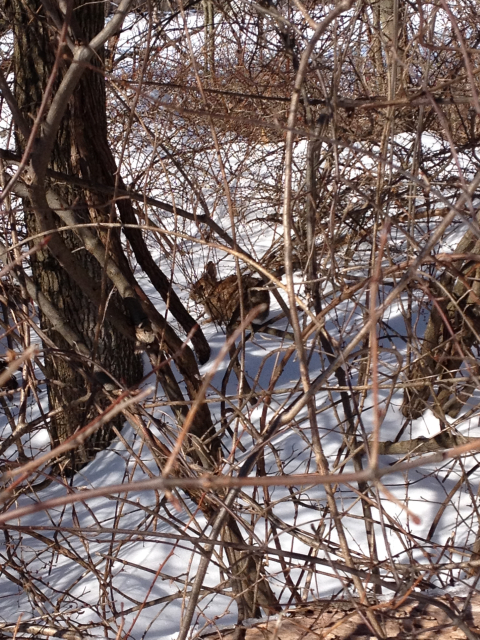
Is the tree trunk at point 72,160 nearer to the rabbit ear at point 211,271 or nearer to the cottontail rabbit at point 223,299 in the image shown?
the cottontail rabbit at point 223,299

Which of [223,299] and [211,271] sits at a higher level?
[211,271]

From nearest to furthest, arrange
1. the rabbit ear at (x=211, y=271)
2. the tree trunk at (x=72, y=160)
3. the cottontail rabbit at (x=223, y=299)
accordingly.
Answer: the tree trunk at (x=72, y=160) < the cottontail rabbit at (x=223, y=299) < the rabbit ear at (x=211, y=271)

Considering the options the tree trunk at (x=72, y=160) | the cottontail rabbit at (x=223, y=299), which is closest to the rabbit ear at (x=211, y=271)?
the cottontail rabbit at (x=223, y=299)

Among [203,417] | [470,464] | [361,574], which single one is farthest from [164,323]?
[470,464]

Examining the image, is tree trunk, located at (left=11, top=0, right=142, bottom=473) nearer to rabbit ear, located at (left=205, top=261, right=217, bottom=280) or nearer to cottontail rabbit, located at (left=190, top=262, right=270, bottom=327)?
cottontail rabbit, located at (left=190, top=262, right=270, bottom=327)

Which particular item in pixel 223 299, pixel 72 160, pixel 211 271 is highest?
pixel 72 160

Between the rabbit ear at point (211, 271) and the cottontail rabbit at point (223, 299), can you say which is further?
the rabbit ear at point (211, 271)

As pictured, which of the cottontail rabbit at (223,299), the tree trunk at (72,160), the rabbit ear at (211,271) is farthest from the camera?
the rabbit ear at (211,271)

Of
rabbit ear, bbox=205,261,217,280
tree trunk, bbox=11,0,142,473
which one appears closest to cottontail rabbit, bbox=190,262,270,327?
rabbit ear, bbox=205,261,217,280

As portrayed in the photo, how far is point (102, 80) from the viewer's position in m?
2.73

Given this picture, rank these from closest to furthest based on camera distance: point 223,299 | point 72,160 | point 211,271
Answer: point 72,160 → point 223,299 → point 211,271

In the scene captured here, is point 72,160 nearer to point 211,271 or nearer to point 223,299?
point 223,299

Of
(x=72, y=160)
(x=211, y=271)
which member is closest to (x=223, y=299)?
(x=211, y=271)

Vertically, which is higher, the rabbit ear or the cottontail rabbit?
the rabbit ear
